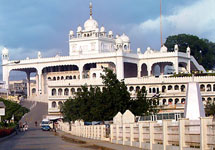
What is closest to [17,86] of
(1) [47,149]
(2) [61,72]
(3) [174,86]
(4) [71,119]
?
(2) [61,72]

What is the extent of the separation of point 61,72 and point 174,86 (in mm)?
33921

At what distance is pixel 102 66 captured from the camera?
118 m

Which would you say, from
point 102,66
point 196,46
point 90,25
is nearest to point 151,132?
point 102,66

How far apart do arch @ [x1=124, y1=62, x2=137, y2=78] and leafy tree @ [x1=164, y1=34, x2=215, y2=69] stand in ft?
58.6

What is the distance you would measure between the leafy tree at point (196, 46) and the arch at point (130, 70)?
1785 centimetres

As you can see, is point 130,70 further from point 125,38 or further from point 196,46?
point 196,46

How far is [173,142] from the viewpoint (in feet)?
69.9

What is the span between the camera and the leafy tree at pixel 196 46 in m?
138

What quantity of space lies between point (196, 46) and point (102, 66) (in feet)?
101

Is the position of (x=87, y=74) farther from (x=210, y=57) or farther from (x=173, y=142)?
(x=173, y=142)

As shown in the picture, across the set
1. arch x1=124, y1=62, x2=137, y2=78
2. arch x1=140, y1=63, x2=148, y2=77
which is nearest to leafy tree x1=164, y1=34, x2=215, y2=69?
arch x1=140, y1=63, x2=148, y2=77

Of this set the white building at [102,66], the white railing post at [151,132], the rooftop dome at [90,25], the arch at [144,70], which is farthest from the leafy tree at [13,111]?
the white railing post at [151,132]

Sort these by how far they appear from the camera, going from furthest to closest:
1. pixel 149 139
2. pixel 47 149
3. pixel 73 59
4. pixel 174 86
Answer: pixel 73 59 → pixel 174 86 → pixel 47 149 → pixel 149 139

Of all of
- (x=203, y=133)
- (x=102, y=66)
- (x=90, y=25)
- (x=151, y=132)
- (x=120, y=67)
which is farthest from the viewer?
(x=90, y=25)
